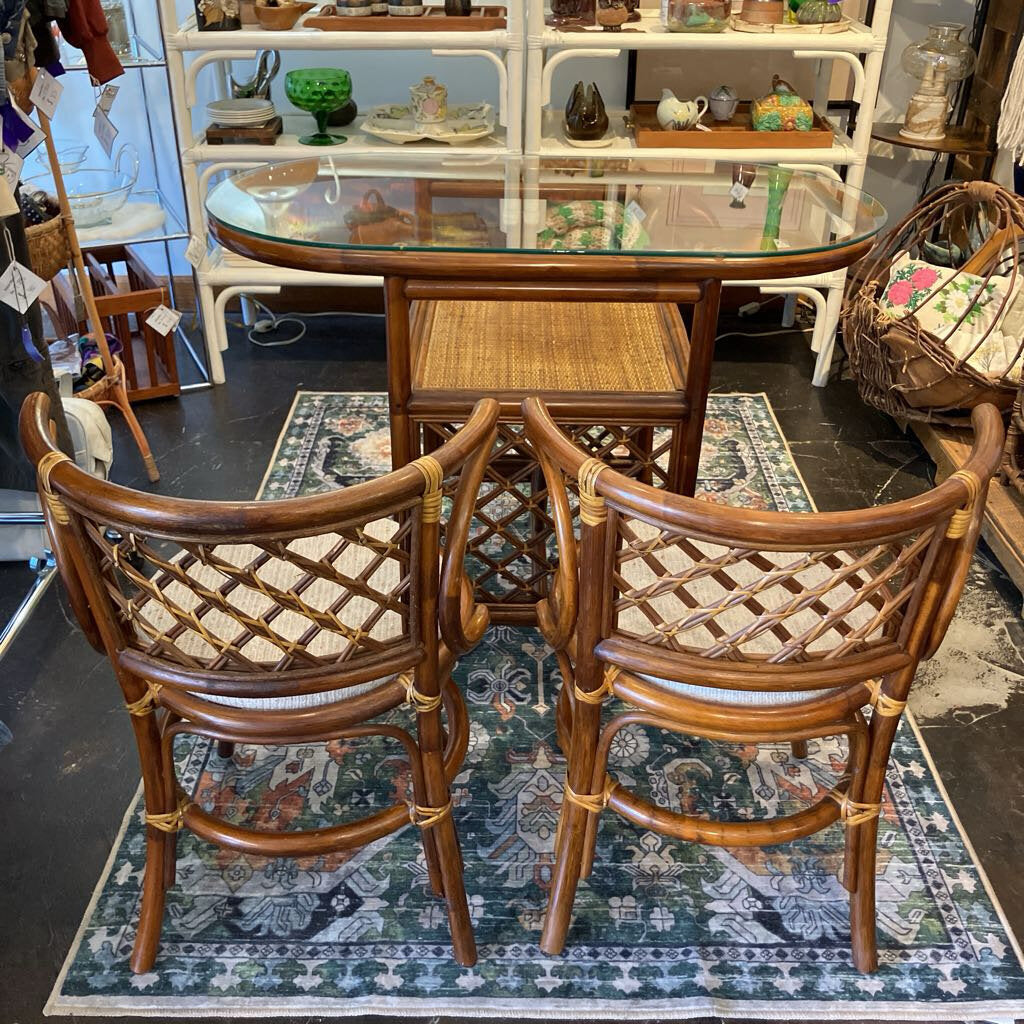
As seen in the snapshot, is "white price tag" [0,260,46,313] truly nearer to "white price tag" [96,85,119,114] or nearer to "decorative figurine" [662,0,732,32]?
"white price tag" [96,85,119,114]

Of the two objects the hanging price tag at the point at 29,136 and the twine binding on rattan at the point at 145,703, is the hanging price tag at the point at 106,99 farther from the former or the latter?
the twine binding on rattan at the point at 145,703

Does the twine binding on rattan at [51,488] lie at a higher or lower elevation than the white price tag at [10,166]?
lower

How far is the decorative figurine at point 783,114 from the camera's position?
3209 millimetres

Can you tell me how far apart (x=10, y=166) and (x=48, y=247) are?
15.2 inches

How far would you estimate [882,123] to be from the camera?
12.1 feet

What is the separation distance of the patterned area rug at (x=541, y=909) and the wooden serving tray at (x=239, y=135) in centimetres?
191

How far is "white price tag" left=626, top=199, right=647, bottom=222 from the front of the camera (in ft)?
6.72

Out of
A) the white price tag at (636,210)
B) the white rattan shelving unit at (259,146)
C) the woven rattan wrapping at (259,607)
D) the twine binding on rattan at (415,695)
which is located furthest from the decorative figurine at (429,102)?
the twine binding on rattan at (415,695)

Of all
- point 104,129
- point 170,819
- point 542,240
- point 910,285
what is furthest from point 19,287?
point 910,285

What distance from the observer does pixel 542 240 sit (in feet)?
6.31

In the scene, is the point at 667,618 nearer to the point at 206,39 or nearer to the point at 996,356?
the point at 996,356

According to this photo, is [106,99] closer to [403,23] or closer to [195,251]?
[195,251]

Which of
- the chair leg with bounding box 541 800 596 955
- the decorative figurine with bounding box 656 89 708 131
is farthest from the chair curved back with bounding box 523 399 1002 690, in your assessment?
the decorative figurine with bounding box 656 89 708 131

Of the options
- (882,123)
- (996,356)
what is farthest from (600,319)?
(882,123)
